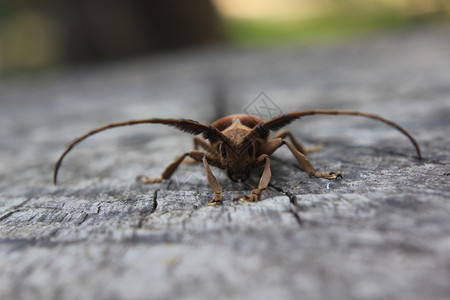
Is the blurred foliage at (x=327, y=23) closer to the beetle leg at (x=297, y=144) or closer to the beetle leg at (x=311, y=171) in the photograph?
the beetle leg at (x=297, y=144)

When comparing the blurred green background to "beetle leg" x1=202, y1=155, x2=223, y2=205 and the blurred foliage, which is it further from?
"beetle leg" x1=202, y1=155, x2=223, y2=205

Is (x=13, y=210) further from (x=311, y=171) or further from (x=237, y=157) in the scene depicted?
(x=311, y=171)

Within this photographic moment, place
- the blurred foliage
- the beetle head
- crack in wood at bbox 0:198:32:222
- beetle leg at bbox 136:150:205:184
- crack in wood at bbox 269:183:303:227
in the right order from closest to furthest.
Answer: crack in wood at bbox 269:183:303:227, crack in wood at bbox 0:198:32:222, the beetle head, beetle leg at bbox 136:150:205:184, the blurred foliage

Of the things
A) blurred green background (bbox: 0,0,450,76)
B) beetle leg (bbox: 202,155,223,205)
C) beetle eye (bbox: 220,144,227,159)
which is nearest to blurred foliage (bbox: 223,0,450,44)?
blurred green background (bbox: 0,0,450,76)

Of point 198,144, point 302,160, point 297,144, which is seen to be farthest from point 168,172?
point 297,144

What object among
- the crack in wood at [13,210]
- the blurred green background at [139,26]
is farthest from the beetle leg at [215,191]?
the blurred green background at [139,26]

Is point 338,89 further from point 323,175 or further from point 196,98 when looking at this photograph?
point 323,175
